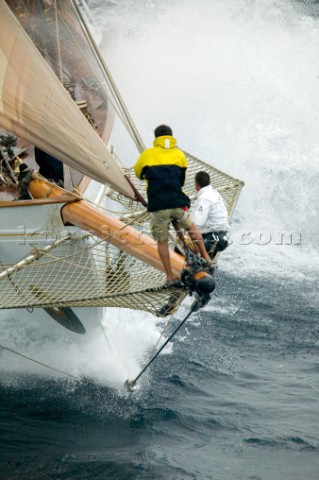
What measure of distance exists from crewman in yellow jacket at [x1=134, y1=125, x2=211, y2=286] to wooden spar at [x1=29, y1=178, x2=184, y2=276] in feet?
1.95

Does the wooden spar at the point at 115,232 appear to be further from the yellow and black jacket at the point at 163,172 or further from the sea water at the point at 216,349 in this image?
the sea water at the point at 216,349

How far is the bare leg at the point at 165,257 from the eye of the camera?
9531 mm

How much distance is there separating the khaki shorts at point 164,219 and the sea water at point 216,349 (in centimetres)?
287

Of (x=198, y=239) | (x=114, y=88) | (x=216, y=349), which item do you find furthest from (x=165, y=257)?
(x=216, y=349)

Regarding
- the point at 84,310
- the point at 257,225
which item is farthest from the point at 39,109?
the point at 257,225

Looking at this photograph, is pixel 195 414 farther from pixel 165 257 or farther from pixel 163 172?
pixel 163 172

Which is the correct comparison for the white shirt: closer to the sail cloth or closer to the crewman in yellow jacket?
the crewman in yellow jacket

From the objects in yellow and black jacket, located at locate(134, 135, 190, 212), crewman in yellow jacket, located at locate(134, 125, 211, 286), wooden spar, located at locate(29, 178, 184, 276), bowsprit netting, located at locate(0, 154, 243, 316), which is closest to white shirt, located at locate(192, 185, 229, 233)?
wooden spar, located at locate(29, 178, 184, 276)

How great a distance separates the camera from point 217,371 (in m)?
12.5

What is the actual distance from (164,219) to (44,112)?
1.99m

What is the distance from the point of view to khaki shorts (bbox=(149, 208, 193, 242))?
30.6ft

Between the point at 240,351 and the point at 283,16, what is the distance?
53.8 ft

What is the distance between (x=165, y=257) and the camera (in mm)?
9602

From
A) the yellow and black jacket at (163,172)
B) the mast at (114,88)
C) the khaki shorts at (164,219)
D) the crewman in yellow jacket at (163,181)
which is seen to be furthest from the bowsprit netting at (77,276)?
the yellow and black jacket at (163,172)
